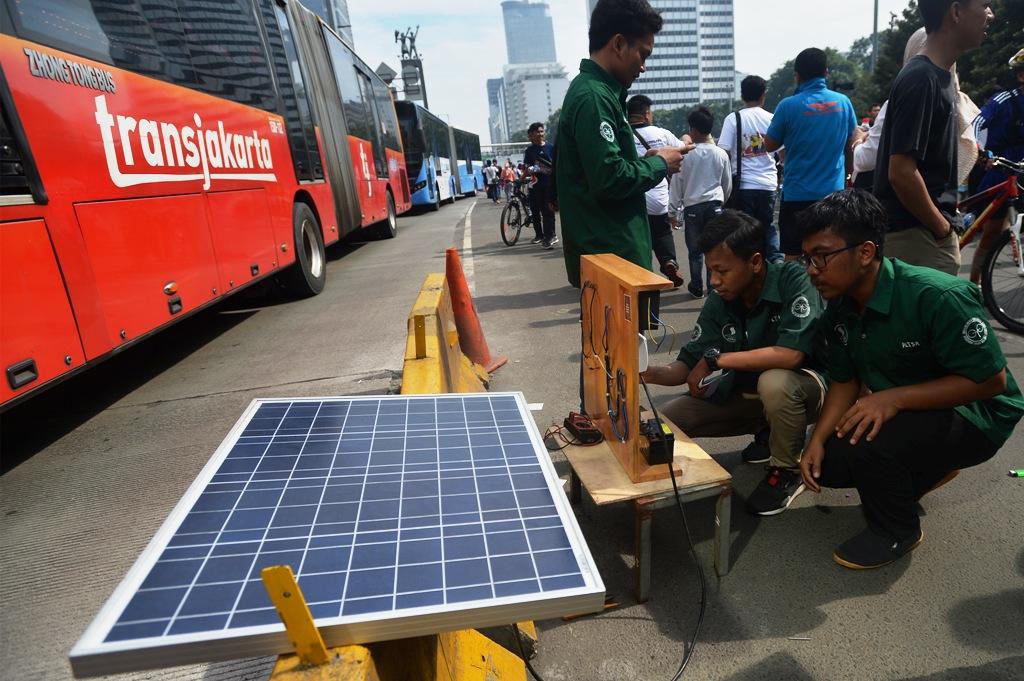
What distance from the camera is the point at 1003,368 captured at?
87.3 inches

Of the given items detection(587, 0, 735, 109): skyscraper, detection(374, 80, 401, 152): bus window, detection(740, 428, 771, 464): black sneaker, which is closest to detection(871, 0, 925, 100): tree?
detection(374, 80, 401, 152): bus window

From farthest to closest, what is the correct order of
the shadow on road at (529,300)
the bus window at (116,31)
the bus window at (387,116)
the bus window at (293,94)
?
the bus window at (387,116)
the bus window at (293,94)
the shadow on road at (529,300)
the bus window at (116,31)

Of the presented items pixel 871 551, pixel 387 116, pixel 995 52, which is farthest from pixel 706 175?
pixel 995 52

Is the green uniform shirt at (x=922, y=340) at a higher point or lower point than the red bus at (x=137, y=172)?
lower

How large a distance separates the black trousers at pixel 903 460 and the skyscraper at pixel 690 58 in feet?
446

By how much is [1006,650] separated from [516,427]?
1.75 m

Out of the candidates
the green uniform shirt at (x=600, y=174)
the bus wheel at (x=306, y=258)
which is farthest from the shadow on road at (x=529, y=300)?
the green uniform shirt at (x=600, y=174)

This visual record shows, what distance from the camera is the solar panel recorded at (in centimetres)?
93

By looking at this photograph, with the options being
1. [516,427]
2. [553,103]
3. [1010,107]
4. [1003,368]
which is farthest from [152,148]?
[553,103]

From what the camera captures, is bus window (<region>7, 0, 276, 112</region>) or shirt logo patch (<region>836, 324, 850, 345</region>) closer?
shirt logo patch (<region>836, 324, 850, 345</region>)

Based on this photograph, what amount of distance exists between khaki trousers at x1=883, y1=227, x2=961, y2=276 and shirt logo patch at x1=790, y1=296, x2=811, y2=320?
931 millimetres

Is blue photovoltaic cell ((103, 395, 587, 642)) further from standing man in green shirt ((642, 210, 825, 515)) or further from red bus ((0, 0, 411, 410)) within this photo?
red bus ((0, 0, 411, 410))

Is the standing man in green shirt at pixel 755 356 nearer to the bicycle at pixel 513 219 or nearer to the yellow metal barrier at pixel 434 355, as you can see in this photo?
the yellow metal barrier at pixel 434 355

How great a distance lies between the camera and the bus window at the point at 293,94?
322 inches
